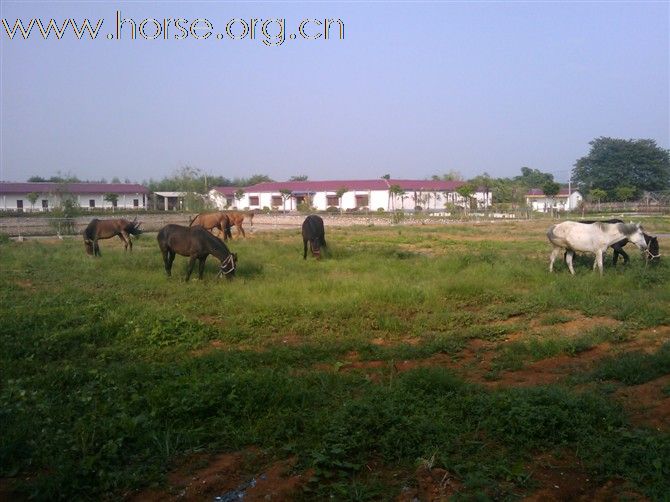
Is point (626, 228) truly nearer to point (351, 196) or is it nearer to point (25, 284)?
point (25, 284)

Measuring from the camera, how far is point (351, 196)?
6519cm

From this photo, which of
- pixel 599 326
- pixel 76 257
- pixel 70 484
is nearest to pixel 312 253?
pixel 76 257

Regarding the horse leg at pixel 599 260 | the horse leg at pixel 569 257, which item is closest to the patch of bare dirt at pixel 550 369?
the horse leg at pixel 599 260

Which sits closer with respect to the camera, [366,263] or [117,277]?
[117,277]

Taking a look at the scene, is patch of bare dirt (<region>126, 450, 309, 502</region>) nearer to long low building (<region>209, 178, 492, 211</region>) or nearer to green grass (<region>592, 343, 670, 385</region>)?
green grass (<region>592, 343, 670, 385</region>)

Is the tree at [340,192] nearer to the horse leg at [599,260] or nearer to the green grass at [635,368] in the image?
the horse leg at [599,260]

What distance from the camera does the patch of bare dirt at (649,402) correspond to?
5059 millimetres

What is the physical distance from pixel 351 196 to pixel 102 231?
151ft

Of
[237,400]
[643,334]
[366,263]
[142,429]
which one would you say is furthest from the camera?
[366,263]

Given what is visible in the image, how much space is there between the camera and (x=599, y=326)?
29.2 feet

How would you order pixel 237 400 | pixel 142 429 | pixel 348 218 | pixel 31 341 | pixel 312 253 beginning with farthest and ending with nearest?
pixel 348 218
pixel 312 253
pixel 31 341
pixel 237 400
pixel 142 429

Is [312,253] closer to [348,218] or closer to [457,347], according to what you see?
[457,347]

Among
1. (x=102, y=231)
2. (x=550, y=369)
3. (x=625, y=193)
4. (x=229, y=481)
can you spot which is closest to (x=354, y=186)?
(x=625, y=193)

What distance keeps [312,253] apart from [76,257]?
23.5ft
